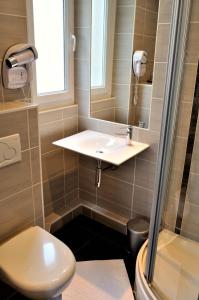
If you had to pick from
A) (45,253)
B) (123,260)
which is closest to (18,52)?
(45,253)

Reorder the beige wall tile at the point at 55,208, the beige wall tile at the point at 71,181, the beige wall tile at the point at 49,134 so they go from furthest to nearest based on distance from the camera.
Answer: the beige wall tile at the point at 71,181
the beige wall tile at the point at 55,208
the beige wall tile at the point at 49,134

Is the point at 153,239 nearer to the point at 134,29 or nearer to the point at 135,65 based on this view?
the point at 135,65

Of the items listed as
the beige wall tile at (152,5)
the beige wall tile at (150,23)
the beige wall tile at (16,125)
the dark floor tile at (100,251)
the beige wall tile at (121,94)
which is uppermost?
the beige wall tile at (152,5)

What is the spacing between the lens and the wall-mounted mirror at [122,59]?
6.02 feet

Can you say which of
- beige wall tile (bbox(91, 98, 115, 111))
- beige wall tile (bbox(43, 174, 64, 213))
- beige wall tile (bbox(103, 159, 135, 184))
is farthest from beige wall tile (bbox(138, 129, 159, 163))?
beige wall tile (bbox(43, 174, 64, 213))

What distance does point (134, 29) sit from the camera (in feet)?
6.24

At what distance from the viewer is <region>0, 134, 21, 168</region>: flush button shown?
1374mm

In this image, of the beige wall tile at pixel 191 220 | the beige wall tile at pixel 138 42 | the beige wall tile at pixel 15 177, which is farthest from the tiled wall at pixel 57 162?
the beige wall tile at pixel 191 220

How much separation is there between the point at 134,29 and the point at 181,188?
122 cm

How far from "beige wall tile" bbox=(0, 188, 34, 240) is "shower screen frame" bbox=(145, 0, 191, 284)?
2.57ft

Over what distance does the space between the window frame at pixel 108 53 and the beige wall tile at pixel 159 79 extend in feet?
1.50

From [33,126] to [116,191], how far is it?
1.08 meters

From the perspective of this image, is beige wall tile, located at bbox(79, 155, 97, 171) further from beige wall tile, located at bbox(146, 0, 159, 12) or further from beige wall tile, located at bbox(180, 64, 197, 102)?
beige wall tile, located at bbox(146, 0, 159, 12)

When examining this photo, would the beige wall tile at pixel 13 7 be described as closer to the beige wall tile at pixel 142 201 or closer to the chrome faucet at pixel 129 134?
the chrome faucet at pixel 129 134
